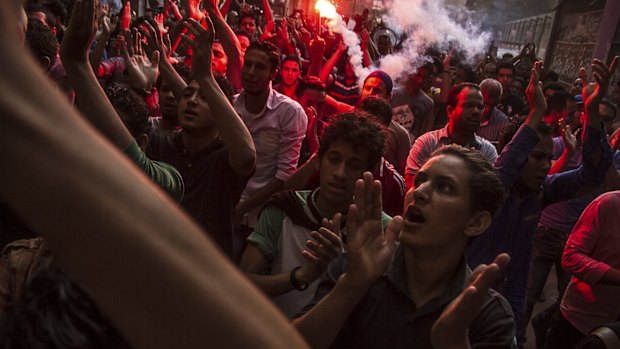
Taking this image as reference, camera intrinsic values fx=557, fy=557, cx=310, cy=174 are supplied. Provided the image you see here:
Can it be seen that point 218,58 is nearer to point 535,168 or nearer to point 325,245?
point 535,168

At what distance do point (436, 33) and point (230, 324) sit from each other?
52.9ft

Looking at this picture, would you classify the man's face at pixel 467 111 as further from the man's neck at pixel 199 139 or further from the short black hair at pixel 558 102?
the short black hair at pixel 558 102

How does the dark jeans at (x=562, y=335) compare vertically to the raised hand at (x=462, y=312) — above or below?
below

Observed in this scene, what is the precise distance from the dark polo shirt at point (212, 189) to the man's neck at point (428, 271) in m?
1.18

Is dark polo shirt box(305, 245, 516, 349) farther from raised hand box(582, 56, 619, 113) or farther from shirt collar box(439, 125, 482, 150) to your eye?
shirt collar box(439, 125, 482, 150)

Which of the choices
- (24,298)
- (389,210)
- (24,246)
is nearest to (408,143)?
(389,210)

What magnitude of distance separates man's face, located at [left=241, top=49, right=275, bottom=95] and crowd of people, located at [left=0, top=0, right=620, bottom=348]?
0.01 m

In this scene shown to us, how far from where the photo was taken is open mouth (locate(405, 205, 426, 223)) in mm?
2149

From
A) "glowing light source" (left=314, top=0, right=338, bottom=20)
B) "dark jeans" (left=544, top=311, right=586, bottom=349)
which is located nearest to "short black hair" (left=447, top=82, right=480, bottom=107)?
"dark jeans" (left=544, top=311, right=586, bottom=349)

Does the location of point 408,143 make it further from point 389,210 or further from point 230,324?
point 230,324

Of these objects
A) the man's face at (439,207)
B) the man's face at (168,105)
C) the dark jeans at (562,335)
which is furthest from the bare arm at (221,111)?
the dark jeans at (562,335)

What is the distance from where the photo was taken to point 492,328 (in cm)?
177

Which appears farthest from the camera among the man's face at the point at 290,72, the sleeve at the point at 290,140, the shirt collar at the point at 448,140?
the man's face at the point at 290,72

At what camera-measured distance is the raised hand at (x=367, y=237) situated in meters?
1.67
